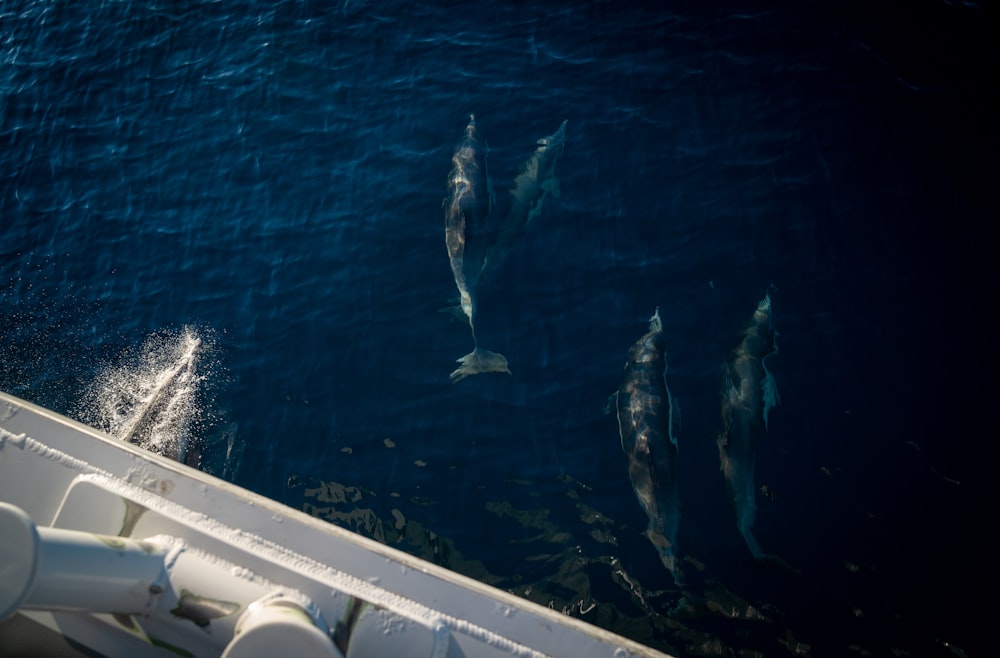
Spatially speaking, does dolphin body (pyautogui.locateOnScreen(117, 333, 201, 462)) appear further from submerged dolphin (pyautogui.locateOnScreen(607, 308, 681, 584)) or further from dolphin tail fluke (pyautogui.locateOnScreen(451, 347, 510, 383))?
submerged dolphin (pyautogui.locateOnScreen(607, 308, 681, 584))

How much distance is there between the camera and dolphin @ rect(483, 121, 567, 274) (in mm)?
11672

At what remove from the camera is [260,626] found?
437 centimetres

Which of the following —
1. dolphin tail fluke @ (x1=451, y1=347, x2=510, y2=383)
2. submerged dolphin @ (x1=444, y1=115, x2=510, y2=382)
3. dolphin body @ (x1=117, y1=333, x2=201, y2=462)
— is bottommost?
dolphin body @ (x1=117, y1=333, x2=201, y2=462)

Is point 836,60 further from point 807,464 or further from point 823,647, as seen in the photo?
point 823,647

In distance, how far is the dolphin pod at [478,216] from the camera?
1095 cm

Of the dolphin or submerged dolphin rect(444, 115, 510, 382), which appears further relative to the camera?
the dolphin

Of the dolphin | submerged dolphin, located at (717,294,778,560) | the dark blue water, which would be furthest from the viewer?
the dolphin

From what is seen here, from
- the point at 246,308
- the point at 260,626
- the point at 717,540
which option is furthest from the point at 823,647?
the point at 246,308

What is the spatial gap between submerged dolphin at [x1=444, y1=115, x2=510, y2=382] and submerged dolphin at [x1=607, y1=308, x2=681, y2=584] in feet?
6.69

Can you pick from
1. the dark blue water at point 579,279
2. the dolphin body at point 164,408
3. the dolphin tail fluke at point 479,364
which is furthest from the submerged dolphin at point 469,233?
the dolphin body at point 164,408

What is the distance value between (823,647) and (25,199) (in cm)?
1715

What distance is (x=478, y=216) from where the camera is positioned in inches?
455

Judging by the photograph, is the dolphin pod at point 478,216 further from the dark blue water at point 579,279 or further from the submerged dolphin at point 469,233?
the dark blue water at point 579,279

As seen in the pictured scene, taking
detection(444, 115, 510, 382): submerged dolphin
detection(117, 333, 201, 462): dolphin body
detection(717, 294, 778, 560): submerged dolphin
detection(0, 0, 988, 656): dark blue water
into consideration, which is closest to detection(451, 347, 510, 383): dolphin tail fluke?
detection(444, 115, 510, 382): submerged dolphin
